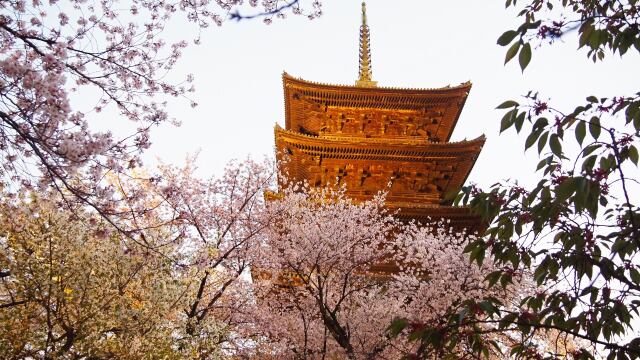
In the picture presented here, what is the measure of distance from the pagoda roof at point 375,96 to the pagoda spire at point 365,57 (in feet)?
5.37

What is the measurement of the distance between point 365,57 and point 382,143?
7.34 meters

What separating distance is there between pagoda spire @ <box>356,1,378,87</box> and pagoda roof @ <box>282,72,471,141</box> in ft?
5.37

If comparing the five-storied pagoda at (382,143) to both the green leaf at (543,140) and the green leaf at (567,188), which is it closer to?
the green leaf at (543,140)

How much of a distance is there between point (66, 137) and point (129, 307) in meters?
6.24

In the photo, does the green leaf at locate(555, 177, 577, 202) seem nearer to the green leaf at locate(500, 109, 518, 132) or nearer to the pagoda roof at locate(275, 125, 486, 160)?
the green leaf at locate(500, 109, 518, 132)

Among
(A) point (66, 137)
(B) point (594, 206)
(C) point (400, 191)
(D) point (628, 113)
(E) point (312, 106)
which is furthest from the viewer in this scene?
(E) point (312, 106)

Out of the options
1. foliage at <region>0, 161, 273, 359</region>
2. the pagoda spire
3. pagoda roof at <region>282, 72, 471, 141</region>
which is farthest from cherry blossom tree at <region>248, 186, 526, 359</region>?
the pagoda spire

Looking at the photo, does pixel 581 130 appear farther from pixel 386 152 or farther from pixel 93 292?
pixel 386 152

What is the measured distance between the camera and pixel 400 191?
20.2m

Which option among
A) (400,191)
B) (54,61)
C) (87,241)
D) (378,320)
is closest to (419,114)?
(400,191)

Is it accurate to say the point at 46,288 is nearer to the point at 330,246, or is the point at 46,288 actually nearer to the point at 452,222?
the point at 330,246

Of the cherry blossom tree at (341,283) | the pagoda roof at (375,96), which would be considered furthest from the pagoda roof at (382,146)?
the cherry blossom tree at (341,283)

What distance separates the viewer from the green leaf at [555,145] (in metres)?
3.15

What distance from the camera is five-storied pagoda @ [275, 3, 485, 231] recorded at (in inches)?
765
